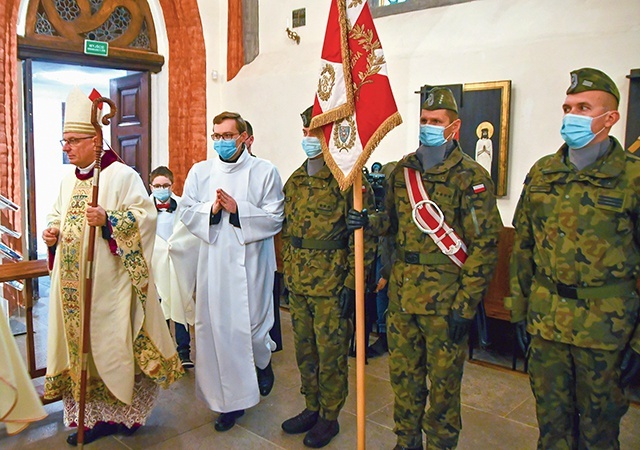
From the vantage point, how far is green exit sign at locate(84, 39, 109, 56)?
6211 millimetres

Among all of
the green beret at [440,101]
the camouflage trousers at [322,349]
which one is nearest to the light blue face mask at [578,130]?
the green beret at [440,101]

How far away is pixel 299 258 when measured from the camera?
292 centimetres

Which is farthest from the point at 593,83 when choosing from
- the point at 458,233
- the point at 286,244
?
the point at 286,244

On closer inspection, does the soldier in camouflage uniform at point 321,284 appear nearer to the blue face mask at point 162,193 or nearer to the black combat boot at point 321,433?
the black combat boot at point 321,433

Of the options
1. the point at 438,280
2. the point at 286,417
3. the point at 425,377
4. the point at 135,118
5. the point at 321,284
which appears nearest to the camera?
the point at 438,280

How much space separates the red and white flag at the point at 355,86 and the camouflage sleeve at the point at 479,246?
48cm

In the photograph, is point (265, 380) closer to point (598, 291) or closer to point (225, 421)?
point (225, 421)

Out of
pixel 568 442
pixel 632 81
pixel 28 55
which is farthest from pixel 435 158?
pixel 28 55

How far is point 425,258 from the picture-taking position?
249 cm

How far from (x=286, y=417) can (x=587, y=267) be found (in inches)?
75.6

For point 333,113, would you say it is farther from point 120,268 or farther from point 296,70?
point 296,70

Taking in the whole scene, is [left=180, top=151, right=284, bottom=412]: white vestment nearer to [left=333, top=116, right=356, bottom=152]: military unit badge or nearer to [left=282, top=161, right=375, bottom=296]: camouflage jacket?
[left=282, top=161, right=375, bottom=296]: camouflage jacket

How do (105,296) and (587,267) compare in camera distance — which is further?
(105,296)

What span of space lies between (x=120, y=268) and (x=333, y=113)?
4.45ft
